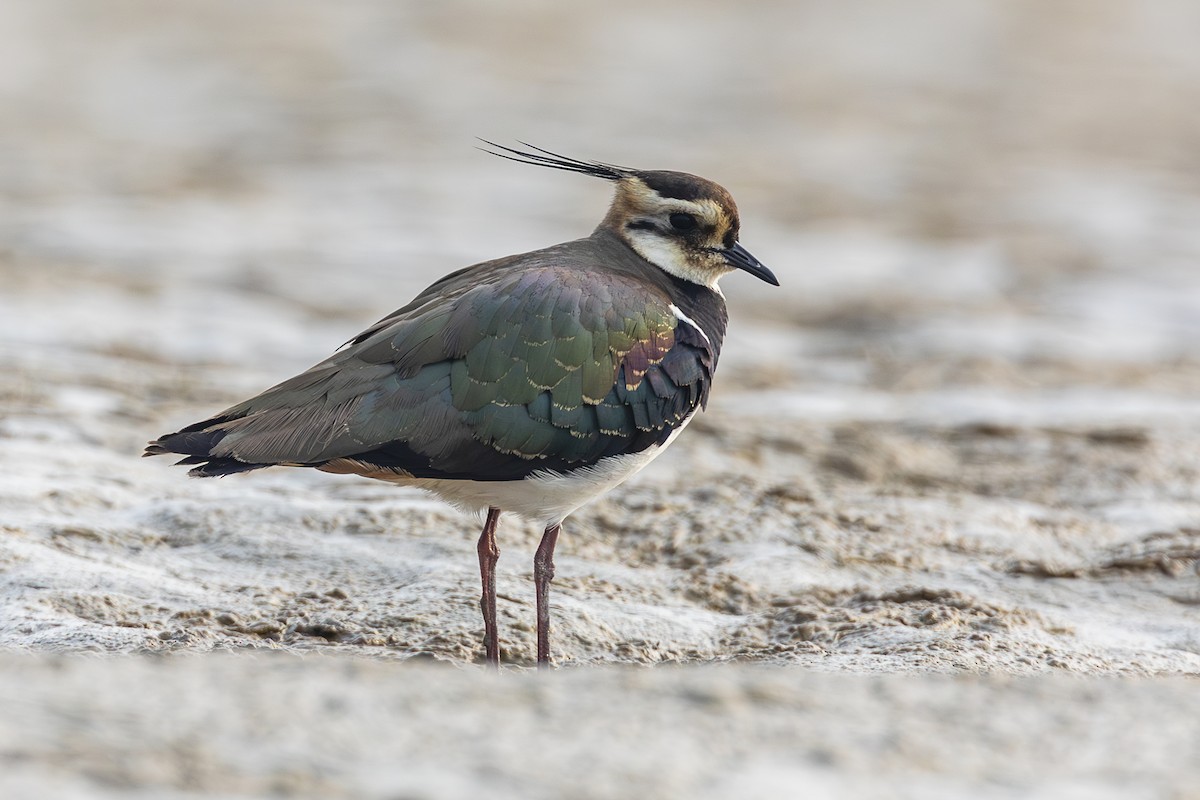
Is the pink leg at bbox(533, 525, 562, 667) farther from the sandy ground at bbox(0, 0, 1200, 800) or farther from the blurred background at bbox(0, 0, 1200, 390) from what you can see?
the blurred background at bbox(0, 0, 1200, 390)

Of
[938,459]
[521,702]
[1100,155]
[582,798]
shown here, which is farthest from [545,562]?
[1100,155]

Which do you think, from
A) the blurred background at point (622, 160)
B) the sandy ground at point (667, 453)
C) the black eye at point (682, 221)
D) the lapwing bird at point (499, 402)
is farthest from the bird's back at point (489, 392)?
the blurred background at point (622, 160)

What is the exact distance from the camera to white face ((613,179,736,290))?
241 inches

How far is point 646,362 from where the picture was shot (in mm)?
5488

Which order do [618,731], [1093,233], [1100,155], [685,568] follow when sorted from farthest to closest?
[1100,155]
[1093,233]
[685,568]
[618,731]

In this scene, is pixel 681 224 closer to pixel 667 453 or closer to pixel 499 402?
pixel 499 402

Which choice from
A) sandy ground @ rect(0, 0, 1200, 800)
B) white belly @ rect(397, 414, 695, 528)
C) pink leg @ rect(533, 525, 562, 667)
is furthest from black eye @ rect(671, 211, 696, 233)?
sandy ground @ rect(0, 0, 1200, 800)

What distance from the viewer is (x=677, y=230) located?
614 cm

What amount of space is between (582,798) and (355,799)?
0.48 m

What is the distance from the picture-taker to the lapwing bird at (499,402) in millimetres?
5191

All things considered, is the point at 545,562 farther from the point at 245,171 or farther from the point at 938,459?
the point at 245,171

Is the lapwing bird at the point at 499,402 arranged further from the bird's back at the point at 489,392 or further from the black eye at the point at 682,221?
the black eye at the point at 682,221

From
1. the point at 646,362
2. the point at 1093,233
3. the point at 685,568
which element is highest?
the point at 1093,233

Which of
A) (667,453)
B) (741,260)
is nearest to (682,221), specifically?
(741,260)
